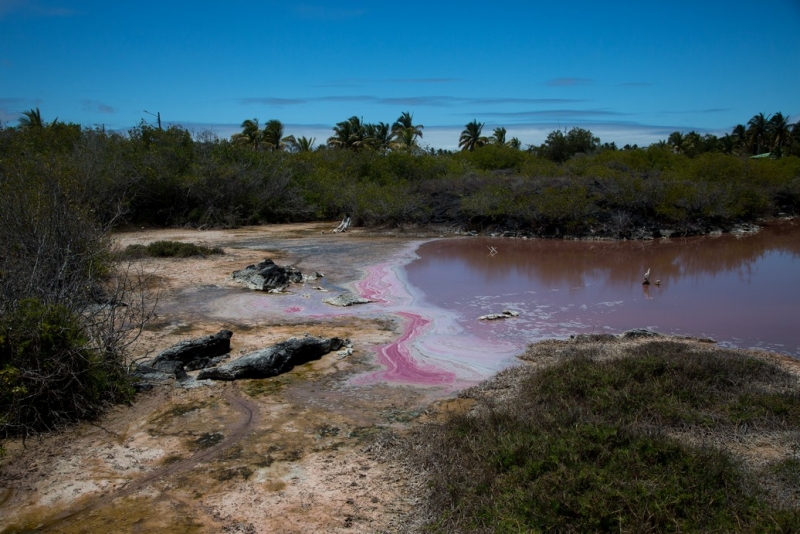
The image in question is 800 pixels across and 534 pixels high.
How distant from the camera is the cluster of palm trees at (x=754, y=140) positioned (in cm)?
5428

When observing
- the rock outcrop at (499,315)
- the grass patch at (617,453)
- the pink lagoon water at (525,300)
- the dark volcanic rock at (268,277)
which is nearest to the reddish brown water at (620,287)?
the pink lagoon water at (525,300)

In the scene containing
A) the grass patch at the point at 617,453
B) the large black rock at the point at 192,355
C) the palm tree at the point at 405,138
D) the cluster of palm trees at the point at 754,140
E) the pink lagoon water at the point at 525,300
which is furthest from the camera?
the cluster of palm trees at the point at 754,140

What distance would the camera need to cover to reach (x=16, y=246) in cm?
799

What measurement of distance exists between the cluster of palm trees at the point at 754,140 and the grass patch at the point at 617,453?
52.4 metres

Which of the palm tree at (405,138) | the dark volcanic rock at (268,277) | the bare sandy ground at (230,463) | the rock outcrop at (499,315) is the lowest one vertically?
the bare sandy ground at (230,463)

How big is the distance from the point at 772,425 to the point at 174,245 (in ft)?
47.1

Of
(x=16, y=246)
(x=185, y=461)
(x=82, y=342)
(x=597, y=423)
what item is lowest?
(x=185, y=461)

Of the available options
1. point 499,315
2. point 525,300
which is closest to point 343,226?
point 525,300

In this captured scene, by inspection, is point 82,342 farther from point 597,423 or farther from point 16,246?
point 597,423

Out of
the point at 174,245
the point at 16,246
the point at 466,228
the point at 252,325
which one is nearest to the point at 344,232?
the point at 466,228

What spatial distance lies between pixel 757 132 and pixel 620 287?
53421 millimetres

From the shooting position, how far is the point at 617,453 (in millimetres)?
4312

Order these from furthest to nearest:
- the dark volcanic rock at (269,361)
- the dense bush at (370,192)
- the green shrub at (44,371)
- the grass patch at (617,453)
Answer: the dense bush at (370,192)
the dark volcanic rock at (269,361)
the green shrub at (44,371)
the grass patch at (617,453)

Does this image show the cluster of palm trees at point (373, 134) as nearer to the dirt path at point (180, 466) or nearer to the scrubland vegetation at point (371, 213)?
the scrubland vegetation at point (371, 213)
